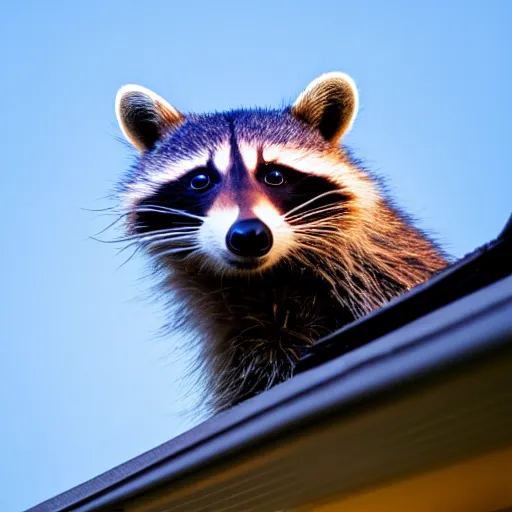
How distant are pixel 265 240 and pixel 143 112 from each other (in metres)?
1.33

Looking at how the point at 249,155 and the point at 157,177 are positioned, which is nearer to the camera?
the point at 249,155

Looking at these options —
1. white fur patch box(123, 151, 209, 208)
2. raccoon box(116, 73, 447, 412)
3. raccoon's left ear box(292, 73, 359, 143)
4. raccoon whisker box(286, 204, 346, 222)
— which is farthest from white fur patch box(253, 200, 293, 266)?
raccoon's left ear box(292, 73, 359, 143)

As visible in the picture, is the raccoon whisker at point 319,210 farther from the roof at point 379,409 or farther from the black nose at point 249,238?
the roof at point 379,409

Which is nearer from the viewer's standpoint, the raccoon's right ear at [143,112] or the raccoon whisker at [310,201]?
the raccoon whisker at [310,201]

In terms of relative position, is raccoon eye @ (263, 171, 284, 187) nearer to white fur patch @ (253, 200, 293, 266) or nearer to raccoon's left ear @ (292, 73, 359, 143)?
white fur patch @ (253, 200, 293, 266)

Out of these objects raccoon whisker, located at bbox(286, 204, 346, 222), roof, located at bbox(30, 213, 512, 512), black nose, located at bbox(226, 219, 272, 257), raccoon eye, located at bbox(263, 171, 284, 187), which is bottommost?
roof, located at bbox(30, 213, 512, 512)

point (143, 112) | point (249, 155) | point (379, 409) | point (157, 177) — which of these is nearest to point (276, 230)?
point (249, 155)

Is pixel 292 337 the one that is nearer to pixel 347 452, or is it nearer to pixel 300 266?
pixel 300 266

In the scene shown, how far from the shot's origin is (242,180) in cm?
308

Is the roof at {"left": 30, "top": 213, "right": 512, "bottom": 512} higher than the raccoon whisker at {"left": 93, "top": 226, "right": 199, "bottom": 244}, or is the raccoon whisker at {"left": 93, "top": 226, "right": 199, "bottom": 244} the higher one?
the raccoon whisker at {"left": 93, "top": 226, "right": 199, "bottom": 244}

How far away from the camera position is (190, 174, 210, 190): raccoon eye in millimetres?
3219

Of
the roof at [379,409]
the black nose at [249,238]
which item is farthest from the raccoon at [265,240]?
the roof at [379,409]

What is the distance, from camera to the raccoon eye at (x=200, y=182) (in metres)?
3.22

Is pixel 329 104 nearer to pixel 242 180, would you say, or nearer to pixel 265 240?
pixel 242 180
